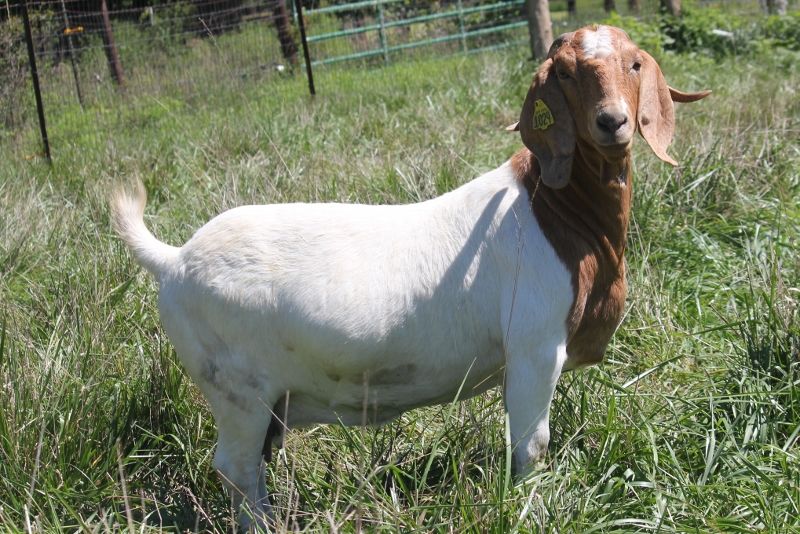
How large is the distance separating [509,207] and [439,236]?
0.81ft

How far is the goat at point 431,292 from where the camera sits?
291 centimetres

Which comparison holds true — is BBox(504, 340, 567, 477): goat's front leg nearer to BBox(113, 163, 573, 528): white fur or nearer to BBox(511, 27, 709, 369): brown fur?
BBox(113, 163, 573, 528): white fur

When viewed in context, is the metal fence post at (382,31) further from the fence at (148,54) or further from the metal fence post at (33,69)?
the metal fence post at (33,69)

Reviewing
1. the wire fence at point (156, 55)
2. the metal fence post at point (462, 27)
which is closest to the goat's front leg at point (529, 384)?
the wire fence at point (156, 55)

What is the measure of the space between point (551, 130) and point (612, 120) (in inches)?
10.2

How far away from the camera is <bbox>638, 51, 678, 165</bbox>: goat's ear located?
292cm

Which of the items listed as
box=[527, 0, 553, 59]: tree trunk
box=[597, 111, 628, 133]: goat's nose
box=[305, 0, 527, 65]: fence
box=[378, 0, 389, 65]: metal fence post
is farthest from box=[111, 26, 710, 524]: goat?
box=[378, 0, 389, 65]: metal fence post

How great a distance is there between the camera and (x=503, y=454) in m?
3.07

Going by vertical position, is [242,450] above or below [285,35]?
below

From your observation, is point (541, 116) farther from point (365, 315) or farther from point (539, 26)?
point (539, 26)

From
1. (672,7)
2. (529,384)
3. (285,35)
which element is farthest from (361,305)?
(672,7)

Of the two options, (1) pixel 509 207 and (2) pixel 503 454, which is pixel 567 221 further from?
(2) pixel 503 454

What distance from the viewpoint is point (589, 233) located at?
9.91 ft

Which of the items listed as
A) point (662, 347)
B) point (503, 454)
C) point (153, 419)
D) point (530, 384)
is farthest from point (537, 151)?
point (153, 419)
